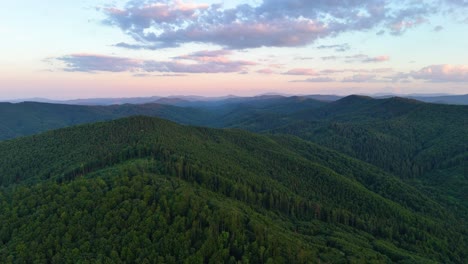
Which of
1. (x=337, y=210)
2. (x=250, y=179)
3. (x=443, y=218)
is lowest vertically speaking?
(x=443, y=218)

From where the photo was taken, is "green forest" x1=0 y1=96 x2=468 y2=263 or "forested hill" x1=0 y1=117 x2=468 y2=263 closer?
"green forest" x1=0 y1=96 x2=468 y2=263

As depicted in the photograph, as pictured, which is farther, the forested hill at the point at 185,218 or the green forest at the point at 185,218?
the forested hill at the point at 185,218

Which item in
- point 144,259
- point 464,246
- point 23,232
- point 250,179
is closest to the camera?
point 144,259

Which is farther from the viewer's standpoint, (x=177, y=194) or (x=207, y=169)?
(x=207, y=169)

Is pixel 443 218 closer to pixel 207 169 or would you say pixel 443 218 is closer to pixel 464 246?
pixel 464 246

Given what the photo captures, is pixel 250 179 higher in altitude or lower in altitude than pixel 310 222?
higher

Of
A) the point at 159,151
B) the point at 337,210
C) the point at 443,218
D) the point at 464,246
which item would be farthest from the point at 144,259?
the point at 443,218

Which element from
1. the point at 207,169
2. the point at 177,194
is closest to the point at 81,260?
the point at 177,194

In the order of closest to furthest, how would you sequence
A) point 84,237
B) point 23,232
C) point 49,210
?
point 84,237
point 23,232
point 49,210
